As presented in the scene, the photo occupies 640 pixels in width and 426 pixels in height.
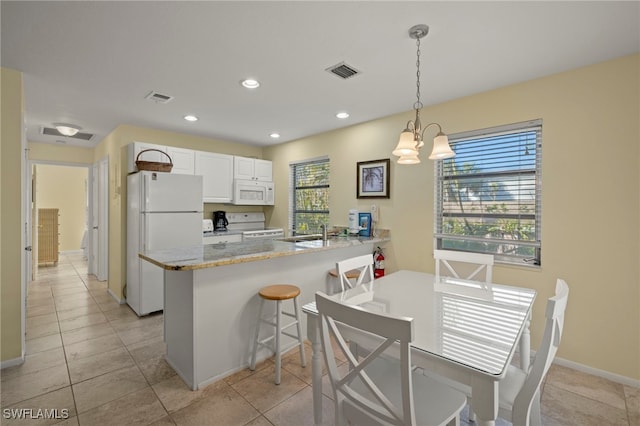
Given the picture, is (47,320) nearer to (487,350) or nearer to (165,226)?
(165,226)

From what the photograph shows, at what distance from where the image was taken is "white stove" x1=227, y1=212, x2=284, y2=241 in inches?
186

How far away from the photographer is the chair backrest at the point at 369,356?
99cm

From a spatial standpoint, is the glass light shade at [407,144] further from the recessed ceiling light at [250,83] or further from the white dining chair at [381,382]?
the recessed ceiling light at [250,83]

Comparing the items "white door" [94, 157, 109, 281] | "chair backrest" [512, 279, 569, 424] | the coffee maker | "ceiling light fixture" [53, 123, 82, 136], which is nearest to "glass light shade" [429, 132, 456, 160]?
Result: "chair backrest" [512, 279, 569, 424]

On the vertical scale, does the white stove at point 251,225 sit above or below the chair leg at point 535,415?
above

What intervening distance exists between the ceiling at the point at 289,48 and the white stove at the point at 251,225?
210 cm

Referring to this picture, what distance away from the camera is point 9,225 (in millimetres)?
2332

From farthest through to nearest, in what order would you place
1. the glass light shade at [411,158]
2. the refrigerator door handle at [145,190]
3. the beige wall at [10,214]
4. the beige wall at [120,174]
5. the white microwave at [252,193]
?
the white microwave at [252,193] < the beige wall at [120,174] < the refrigerator door handle at [145,190] < the beige wall at [10,214] < the glass light shade at [411,158]

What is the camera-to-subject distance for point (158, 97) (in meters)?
2.92

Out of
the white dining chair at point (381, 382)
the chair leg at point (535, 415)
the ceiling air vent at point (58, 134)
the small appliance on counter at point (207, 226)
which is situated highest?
the ceiling air vent at point (58, 134)

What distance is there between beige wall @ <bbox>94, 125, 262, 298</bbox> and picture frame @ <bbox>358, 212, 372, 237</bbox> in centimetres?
278

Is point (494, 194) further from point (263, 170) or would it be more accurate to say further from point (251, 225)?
point (251, 225)

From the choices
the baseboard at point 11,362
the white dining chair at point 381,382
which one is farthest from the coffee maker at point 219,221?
the white dining chair at point 381,382

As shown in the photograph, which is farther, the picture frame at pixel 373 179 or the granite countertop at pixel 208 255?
the picture frame at pixel 373 179
